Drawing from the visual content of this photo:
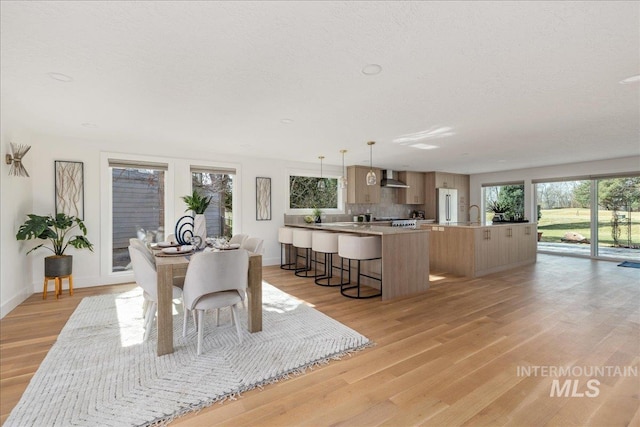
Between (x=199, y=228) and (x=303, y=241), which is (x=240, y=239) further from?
(x=303, y=241)

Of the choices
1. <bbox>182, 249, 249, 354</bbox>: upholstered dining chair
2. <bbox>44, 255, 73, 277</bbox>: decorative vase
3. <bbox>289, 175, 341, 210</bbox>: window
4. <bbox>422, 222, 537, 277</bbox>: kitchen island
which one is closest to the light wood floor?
<bbox>44, 255, 73, 277</bbox>: decorative vase

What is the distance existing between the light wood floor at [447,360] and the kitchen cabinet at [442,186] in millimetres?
4597

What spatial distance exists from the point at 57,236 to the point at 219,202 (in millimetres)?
2516

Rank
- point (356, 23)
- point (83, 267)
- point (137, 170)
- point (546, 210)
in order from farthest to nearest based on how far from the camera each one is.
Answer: point (546, 210)
point (137, 170)
point (83, 267)
point (356, 23)

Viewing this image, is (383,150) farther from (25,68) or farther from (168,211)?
(25,68)

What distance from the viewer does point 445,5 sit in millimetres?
1600

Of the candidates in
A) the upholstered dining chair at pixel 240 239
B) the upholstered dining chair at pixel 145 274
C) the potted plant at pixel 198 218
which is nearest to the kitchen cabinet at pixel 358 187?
the upholstered dining chair at pixel 240 239

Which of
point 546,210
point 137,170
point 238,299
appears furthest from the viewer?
point 546,210

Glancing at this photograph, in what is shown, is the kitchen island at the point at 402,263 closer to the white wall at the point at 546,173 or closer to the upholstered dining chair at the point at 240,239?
the upholstered dining chair at the point at 240,239

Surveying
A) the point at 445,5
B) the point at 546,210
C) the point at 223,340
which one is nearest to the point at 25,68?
the point at 223,340

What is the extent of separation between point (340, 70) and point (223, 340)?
2.63 meters

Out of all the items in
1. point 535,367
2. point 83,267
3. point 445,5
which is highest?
point 445,5

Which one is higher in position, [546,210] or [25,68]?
[25,68]

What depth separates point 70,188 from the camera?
14.6 ft
